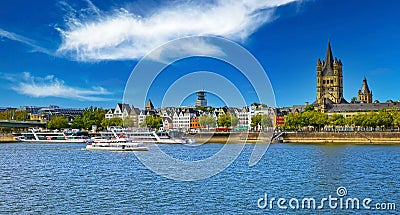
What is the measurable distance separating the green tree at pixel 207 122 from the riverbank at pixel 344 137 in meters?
41.5

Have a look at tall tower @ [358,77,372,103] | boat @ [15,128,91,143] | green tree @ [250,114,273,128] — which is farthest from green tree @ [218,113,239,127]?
tall tower @ [358,77,372,103]

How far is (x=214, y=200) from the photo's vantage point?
25703 millimetres

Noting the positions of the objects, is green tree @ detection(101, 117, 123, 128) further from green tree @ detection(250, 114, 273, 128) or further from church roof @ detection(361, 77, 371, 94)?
church roof @ detection(361, 77, 371, 94)

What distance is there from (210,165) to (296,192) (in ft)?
53.2

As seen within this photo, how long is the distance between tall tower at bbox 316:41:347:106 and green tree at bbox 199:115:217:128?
36701 mm

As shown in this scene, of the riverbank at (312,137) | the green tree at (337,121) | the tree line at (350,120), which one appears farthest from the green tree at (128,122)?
the green tree at (337,121)

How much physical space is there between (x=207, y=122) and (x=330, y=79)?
1753 inches

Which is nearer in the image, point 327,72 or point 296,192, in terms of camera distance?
point 296,192

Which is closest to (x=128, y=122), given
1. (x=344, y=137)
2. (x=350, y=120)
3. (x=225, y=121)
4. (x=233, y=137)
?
(x=225, y=121)

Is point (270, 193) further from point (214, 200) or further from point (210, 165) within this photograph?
point (210, 165)

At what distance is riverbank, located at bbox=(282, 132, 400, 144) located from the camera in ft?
289

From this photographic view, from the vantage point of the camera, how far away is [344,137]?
92.3 meters

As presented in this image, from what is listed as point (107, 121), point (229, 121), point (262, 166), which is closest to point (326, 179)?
point (262, 166)

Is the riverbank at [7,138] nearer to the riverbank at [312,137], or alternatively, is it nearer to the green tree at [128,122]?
the green tree at [128,122]
